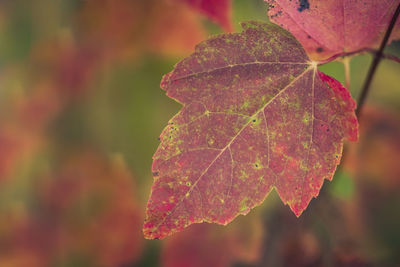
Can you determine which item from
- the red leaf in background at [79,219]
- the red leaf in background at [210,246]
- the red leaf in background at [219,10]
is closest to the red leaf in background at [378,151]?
the red leaf in background at [210,246]

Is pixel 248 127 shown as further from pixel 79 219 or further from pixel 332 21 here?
pixel 79 219

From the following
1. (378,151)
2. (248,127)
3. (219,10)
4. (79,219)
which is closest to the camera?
(248,127)

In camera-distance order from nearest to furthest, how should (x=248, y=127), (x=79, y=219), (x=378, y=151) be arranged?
1. (x=248, y=127)
2. (x=378, y=151)
3. (x=79, y=219)

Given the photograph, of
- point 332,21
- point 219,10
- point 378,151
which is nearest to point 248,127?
point 332,21

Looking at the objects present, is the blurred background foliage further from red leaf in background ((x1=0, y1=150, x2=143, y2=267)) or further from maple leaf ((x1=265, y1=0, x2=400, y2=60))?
maple leaf ((x1=265, y1=0, x2=400, y2=60))

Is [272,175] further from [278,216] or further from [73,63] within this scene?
[73,63]

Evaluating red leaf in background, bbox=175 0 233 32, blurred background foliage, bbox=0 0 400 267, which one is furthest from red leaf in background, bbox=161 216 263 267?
red leaf in background, bbox=175 0 233 32

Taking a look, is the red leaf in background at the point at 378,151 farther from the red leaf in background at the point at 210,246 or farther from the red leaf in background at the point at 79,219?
the red leaf in background at the point at 79,219

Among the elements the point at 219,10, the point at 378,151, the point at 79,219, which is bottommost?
the point at 378,151
